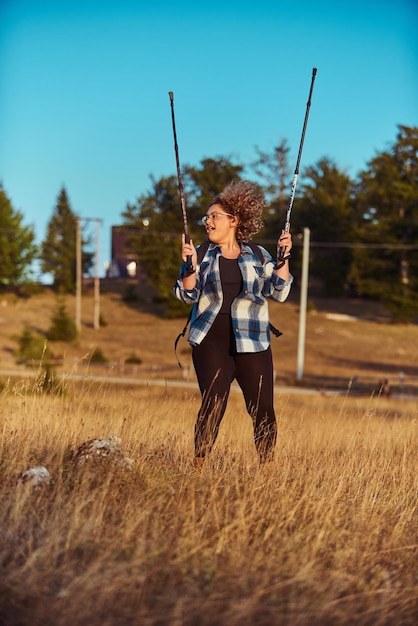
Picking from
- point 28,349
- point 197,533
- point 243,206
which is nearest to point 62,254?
point 28,349

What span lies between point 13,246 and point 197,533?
69977mm

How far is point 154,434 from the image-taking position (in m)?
5.72

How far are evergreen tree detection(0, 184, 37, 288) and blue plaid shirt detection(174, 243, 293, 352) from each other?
67.8 meters

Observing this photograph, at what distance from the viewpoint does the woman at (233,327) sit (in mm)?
5066

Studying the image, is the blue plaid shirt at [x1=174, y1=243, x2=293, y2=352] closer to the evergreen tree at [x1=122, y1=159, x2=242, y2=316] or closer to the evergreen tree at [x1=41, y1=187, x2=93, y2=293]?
the evergreen tree at [x1=122, y1=159, x2=242, y2=316]

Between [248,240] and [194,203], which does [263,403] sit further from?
[194,203]

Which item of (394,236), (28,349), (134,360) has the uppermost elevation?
(394,236)

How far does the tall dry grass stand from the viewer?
9.50 ft

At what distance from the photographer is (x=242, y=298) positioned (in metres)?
5.11

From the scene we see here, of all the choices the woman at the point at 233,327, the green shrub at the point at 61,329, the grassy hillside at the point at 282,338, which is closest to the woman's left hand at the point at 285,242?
the woman at the point at 233,327

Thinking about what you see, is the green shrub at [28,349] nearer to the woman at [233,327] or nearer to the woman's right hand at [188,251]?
the woman at [233,327]

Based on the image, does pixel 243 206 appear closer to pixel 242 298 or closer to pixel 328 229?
pixel 242 298

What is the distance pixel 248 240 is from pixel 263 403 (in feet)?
3.53

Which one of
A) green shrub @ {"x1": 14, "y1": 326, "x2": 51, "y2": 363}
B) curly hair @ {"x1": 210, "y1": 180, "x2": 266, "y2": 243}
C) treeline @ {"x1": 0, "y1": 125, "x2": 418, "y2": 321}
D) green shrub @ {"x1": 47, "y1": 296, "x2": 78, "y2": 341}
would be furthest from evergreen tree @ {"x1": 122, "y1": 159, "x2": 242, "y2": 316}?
curly hair @ {"x1": 210, "y1": 180, "x2": 266, "y2": 243}
